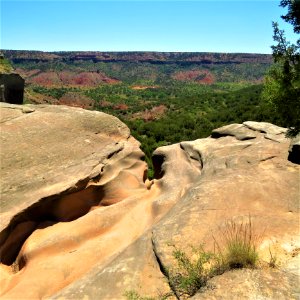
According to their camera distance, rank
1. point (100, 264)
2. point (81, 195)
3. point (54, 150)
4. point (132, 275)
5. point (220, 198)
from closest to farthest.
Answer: point (132, 275), point (100, 264), point (220, 198), point (81, 195), point (54, 150)

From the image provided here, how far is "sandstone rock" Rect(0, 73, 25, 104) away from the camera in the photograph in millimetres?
18675

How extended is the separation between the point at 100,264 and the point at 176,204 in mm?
2380

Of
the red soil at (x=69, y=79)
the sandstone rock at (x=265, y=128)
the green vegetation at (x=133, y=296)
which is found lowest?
the red soil at (x=69, y=79)

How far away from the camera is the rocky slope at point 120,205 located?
6051mm

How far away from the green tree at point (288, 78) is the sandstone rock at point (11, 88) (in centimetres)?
1347

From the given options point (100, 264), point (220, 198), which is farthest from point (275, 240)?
point (100, 264)

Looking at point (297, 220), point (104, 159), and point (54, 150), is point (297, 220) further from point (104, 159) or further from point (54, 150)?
point (54, 150)

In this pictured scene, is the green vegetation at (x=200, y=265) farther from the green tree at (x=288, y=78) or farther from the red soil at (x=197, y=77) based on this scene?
the red soil at (x=197, y=77)

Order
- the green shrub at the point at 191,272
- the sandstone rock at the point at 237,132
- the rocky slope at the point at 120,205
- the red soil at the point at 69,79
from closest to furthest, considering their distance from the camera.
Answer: the green shrub at the point at 191,272 → the rocky slope at the point at 120,205 → the sandstone rock at the point at 237,132 → the red soil at the point at 69,79

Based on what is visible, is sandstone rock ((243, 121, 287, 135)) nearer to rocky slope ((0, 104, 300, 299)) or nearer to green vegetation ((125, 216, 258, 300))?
rocky slope ((0, 104, 300, 299))

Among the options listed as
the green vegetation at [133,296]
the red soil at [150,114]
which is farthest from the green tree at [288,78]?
the red soil at [150,114]

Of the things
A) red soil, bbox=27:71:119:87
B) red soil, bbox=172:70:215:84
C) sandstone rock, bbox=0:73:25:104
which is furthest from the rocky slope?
red soil, bbox=172:70:215:84

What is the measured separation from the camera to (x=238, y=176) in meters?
9.01

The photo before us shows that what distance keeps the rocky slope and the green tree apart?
1.08m
